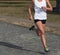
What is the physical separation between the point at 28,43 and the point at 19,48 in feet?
2.51

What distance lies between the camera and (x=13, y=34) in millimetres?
12000

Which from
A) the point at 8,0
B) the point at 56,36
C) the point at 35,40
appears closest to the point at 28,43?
the point at 35,40

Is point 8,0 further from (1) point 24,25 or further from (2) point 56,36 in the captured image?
(2) point 56,36

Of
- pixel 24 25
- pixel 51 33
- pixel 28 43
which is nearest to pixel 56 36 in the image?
pixel 51 33

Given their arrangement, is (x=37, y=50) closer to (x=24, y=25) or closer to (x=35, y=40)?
(x=35, y=40)

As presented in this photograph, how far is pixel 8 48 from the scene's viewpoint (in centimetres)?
945

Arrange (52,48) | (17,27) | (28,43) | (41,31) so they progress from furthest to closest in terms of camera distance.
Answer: (17,27) → (28,43) → (52,48) → (41,31)

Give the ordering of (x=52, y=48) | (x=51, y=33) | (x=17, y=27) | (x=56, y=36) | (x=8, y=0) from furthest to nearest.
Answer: (x=8, y=0), (x=17, y=27), (x=51, y=33), (x=56, y=36), (x=52, y=48)

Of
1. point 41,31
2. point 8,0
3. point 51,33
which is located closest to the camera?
point 41,31

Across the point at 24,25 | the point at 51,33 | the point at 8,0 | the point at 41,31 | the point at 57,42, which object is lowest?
the point at 8,0

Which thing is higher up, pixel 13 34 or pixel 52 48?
pixel 52 48

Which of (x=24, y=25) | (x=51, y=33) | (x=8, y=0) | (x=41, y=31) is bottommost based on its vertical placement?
(x=8, y=0)

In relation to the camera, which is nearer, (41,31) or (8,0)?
(41,31)

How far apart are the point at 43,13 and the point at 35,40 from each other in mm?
2225
